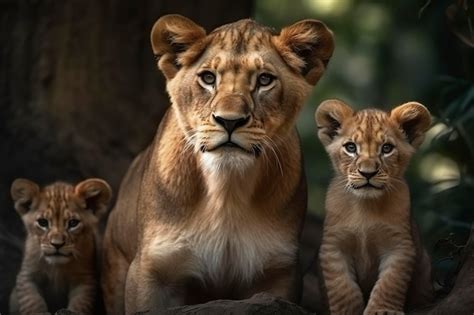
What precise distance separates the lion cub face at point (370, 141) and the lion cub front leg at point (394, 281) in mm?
356

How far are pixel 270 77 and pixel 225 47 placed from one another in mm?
305

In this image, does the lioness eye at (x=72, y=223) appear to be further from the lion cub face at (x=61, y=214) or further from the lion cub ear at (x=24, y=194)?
the lion cub ear at (x=24, y=194)

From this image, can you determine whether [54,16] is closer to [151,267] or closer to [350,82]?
[151,267]

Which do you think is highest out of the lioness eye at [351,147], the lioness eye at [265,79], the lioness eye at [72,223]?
the lioness eye at [265,79]

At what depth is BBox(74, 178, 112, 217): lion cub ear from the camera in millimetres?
8867

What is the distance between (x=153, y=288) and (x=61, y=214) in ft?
3.56

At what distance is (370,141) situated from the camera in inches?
299

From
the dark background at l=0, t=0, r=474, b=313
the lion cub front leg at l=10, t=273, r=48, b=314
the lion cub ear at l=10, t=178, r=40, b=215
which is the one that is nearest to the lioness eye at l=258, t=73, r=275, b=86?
the lion cub ear at l=10, t=178, r=40, b=215

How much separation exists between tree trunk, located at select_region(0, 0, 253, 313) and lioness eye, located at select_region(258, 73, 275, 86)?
3.08 metres

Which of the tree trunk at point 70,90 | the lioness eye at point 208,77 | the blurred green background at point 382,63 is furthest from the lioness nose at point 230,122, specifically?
the blurred green background at point 382,63

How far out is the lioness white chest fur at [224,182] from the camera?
7.44 m

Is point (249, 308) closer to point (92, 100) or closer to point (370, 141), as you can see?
point (370, 141)

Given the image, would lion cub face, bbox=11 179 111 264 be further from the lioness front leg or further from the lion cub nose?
the lioness front leg

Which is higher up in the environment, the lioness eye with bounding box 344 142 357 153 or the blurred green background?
the lioness eye with bounding box 344 142 357 153
